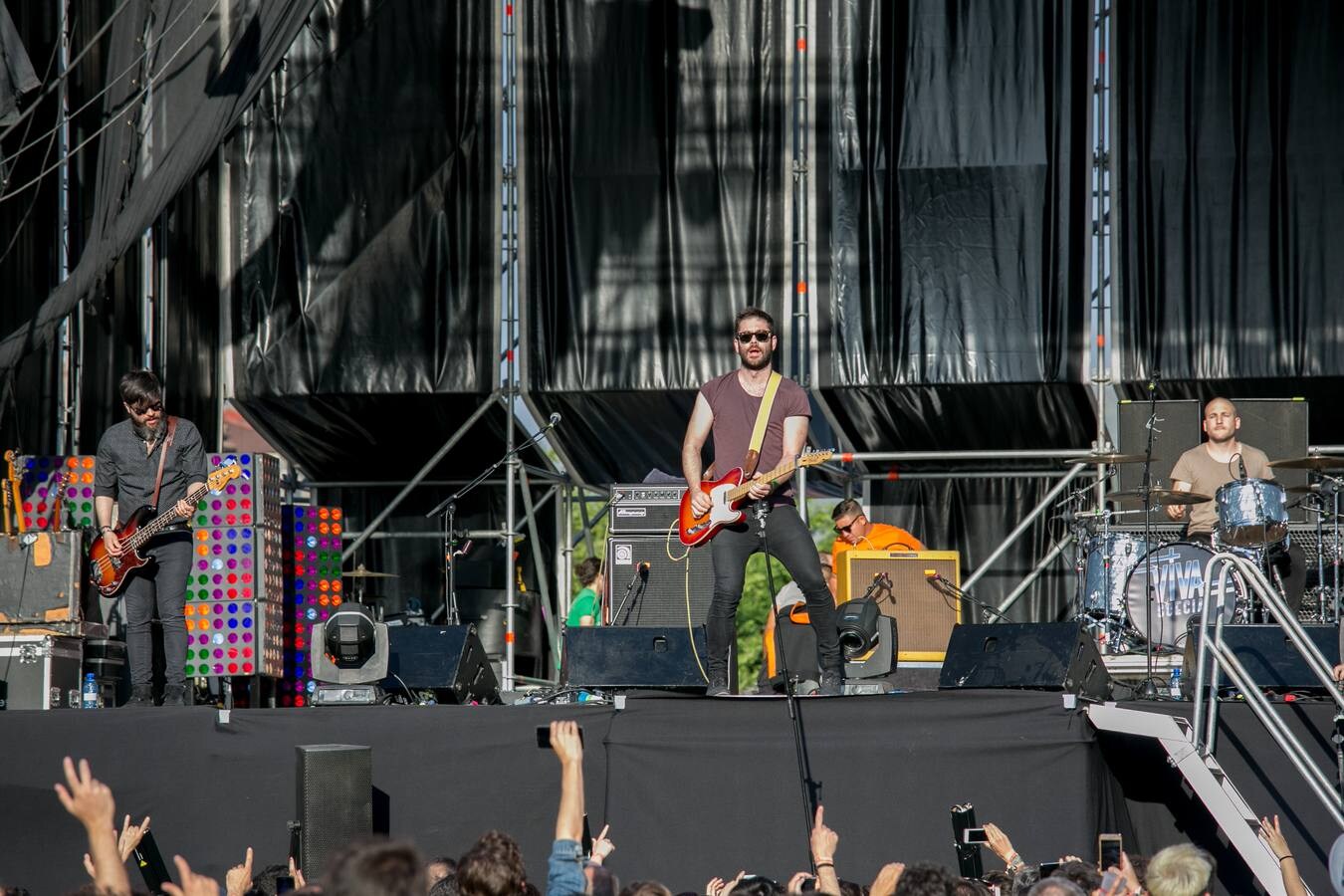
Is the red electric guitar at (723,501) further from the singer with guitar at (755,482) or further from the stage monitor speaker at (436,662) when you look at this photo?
the stage monitor speaker at (436,662)

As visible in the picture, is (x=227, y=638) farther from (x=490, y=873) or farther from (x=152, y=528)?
(x=490, y=873)

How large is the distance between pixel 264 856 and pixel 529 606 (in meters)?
5.13

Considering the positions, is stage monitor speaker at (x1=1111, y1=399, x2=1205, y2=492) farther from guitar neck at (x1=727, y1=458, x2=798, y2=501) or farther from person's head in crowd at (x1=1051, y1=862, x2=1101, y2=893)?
person's head in crowd at (x1=1051, y1=862, x2=1101, y2=893)

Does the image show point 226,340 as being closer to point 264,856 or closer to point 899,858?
point 264,856

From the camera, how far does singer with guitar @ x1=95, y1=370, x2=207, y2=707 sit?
848 centimetres

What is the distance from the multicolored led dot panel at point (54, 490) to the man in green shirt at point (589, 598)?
10.5 ft

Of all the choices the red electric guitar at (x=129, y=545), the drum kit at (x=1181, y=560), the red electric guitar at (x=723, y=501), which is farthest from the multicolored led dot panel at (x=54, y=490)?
the drum kit at (x=1181, y=560)

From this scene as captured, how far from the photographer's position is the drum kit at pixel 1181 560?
9.22 meters

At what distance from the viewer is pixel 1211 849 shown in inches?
300

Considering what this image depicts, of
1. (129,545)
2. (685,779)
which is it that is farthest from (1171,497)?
(129,545)

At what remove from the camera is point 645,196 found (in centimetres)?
1280

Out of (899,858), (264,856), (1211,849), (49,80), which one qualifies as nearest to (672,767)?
(899,858)

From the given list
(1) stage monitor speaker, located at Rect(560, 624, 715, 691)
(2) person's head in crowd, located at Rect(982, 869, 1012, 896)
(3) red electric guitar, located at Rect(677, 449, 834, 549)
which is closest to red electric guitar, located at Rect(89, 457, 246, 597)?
(1) stage monitor speaker, located at Rect(560, 624, 715, 691)

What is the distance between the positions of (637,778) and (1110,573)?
345 cm
